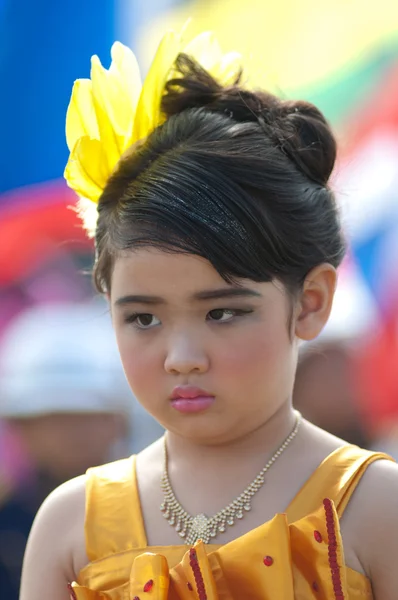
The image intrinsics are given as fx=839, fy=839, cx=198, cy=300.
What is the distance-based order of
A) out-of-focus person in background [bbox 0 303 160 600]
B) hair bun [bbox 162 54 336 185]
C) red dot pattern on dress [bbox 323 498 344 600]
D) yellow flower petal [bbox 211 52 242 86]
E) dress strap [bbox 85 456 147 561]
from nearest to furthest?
1. red dot pattern on dress [bbox 323 498 344 600]
2. dress strap [bbox 85 456 147 561]
3. hair bun [bbox 162 54 336 185]
4. yellow flower petal [bbox 211 52 242 86]
5. out-of-focus person in background [bbox 0 303 160 600]

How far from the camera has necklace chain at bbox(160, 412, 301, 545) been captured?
145 cm

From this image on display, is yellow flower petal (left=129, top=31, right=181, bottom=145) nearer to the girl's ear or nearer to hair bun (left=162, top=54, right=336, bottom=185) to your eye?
hair bun (left=162, top=54, right=336, bottom=185)

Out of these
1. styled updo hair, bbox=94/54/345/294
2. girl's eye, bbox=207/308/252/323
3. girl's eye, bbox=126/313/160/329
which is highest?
styled updo hair, bbox=94/54/345/294

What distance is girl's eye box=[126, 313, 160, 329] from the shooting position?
1.43 metres

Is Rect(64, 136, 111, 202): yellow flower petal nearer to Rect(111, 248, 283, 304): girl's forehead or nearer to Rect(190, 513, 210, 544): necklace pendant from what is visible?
Rect(111, 248, 283, 304): girl's forehead

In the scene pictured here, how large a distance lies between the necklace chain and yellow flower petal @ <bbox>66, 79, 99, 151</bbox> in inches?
27.5

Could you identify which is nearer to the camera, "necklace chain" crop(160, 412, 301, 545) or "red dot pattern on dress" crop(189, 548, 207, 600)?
"red dot pattern on dress" crop(189, 548, 207, 600)

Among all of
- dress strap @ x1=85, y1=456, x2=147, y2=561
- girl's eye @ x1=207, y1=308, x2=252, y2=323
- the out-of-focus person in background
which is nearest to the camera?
girl's eye @ x1=207, y1=308, x2=252, y2=323

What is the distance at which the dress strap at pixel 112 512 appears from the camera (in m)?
1.49

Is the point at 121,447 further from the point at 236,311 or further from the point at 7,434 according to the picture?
the point at 236,311

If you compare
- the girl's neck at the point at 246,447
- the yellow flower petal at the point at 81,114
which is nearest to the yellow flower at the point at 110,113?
the yellow flower petal at the point at 81,114

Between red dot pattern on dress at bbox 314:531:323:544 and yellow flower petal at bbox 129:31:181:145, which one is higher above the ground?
yellow flower petal at bbox 129:31:181:145

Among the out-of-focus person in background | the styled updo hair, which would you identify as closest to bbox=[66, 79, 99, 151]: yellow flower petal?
the styled updo hair

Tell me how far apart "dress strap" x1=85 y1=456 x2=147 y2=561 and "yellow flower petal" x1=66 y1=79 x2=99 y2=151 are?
63 cm
